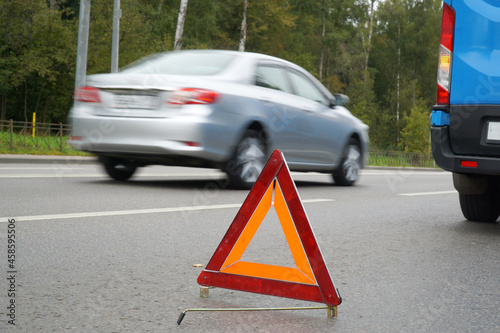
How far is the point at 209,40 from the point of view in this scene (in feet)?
163

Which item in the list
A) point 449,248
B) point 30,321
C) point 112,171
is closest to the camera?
point 30,321

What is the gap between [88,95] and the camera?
8703 millimetres

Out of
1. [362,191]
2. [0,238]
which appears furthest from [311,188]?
[0,238]

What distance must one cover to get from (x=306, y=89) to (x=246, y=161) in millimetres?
1840

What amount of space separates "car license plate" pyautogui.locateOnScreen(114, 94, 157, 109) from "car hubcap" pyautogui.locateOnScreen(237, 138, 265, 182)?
48.6 inches

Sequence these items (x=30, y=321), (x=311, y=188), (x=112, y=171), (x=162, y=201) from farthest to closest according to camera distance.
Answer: (x=311, y=188) < (x=112, y=171) < (x=162, y=201) < (x=30, y=321)

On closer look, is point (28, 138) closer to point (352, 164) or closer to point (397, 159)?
point (352, 164)

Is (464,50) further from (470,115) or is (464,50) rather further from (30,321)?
(30,321)

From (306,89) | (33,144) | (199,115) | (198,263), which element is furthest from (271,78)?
(33,144)

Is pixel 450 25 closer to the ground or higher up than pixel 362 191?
higher up

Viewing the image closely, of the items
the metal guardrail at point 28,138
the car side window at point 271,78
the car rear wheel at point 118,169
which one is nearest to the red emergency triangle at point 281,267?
the car side window at point 271,78

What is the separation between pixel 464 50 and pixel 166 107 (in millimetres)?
3522

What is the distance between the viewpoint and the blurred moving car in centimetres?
820

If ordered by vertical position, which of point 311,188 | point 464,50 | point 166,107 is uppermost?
point 464,50
